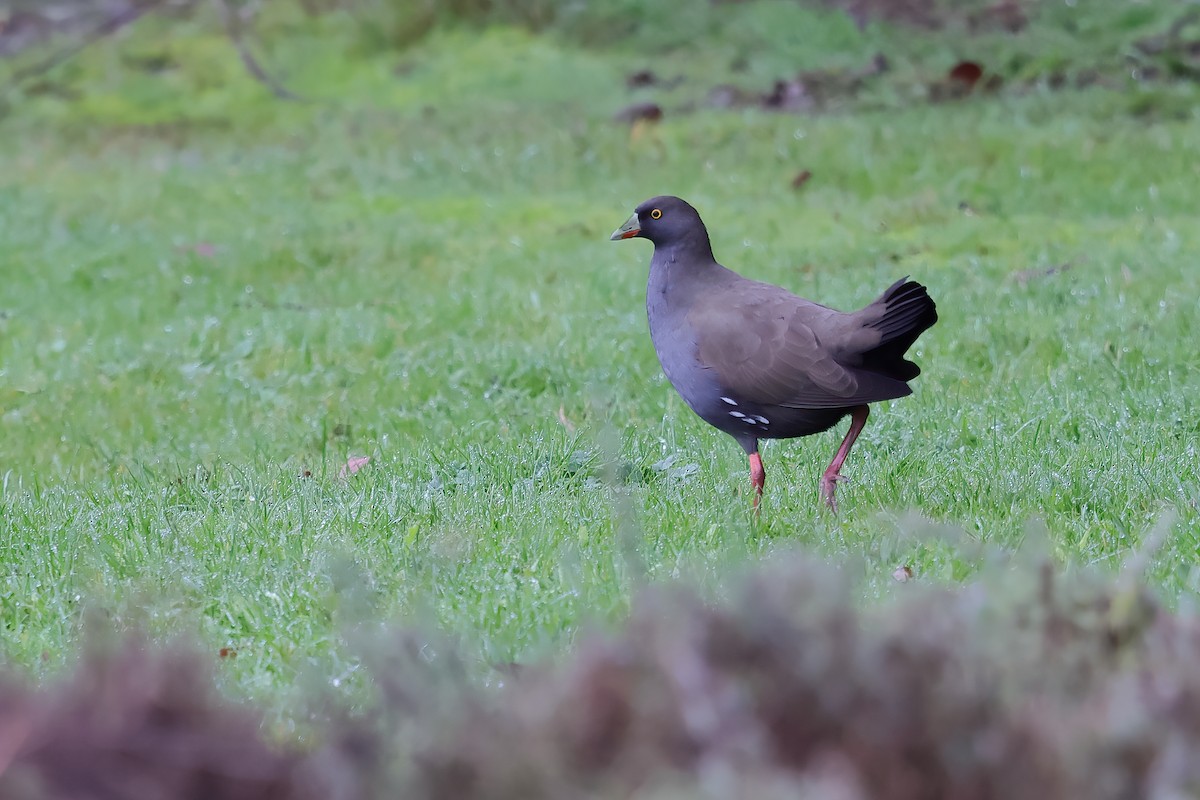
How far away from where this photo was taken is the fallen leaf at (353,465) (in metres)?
7.18

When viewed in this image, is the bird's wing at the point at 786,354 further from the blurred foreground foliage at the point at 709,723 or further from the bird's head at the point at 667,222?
the blurred foreground foliage at the point at 709,723

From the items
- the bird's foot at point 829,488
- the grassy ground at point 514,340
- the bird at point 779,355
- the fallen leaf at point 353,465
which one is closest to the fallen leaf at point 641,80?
the grassy ground at point 514,340

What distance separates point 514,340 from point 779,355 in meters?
4.81

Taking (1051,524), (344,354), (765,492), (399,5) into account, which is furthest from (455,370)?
(399,5)

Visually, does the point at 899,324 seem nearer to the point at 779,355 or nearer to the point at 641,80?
the point at 779,355

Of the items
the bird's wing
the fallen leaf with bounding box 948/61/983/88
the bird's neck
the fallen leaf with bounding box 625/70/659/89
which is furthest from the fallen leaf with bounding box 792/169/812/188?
the bird's wing

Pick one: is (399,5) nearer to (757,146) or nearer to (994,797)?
(757,146)

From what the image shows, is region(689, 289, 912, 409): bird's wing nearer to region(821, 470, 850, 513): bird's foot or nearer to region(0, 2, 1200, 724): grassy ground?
region(821, 470, 850, 513): bird's foot

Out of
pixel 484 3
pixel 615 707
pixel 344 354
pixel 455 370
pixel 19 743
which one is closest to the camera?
pixel 19 743

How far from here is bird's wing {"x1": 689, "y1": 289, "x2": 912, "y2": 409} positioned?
590 cm

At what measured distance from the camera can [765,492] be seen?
6414mm

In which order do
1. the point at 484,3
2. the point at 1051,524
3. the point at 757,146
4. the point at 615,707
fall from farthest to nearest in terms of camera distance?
the point at 484,3
the point at 757,146
the point at 1051,524
the point at 615,707

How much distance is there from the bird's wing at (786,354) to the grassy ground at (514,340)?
467mm

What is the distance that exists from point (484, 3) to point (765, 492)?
20.9 metres
